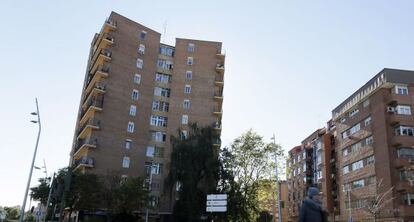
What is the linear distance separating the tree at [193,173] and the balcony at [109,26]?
26.3 m

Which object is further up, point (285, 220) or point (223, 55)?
point (223, 55)

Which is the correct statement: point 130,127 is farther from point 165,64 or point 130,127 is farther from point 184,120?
point 165,64

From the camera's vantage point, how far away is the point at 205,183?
47.2m

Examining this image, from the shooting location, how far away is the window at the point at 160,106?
68000 mm

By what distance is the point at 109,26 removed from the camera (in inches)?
2601

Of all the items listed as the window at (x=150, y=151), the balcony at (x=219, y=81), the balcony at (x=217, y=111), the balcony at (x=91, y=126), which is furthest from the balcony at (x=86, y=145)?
the balcony at (x=219, y=81)

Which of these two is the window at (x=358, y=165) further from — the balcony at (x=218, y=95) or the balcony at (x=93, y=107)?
the balcony at (x=93, y=107)

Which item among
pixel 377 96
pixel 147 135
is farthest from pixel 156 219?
pixel 377 96

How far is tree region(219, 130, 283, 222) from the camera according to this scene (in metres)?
46.8

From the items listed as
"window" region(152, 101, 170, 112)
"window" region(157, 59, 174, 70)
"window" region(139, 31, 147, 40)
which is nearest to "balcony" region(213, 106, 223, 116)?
"window" region(152, 101, 170, 112)

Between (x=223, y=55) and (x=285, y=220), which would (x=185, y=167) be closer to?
(x=223, y=55)

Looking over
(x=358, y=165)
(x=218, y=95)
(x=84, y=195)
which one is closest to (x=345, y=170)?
(x=358, y=165)

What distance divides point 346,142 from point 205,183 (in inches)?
1367

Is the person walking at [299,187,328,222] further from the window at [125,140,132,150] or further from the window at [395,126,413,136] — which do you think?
the window at [395,126,413,136]
